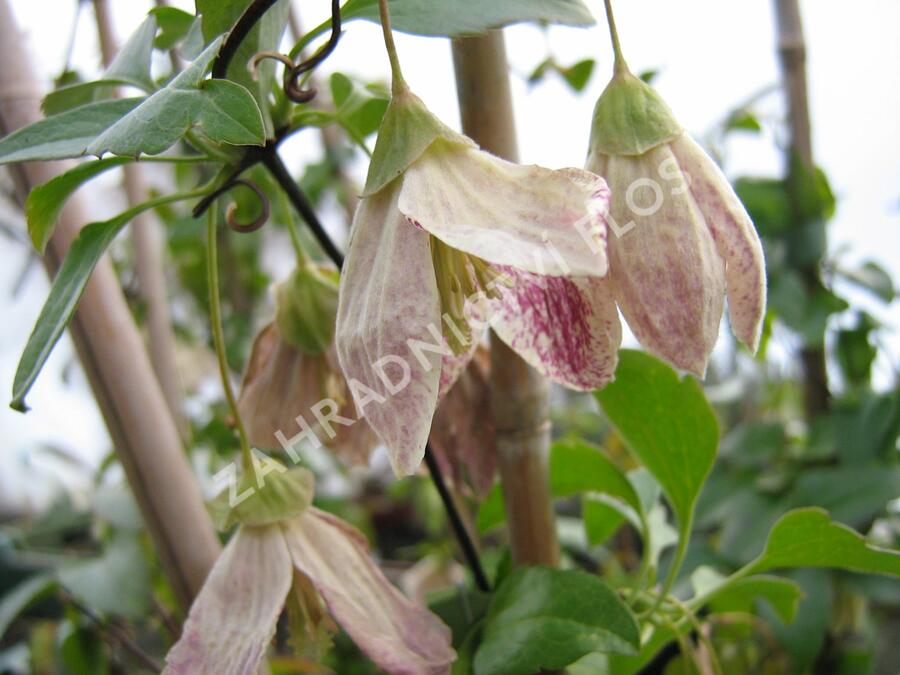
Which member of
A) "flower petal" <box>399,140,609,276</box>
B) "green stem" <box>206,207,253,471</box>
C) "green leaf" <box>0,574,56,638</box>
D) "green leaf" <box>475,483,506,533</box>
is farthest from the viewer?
"green leaf" <box>0,574,56,638</box>

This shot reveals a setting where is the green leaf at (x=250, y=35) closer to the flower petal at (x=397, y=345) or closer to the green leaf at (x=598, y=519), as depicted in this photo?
the flower petal at (x=397, y=345)

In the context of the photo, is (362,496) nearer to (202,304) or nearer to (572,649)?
(202,304)

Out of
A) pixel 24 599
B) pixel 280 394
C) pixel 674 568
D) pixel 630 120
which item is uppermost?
pixel 630 120

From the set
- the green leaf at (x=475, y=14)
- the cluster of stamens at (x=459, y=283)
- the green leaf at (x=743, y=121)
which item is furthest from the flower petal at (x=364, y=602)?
the green leaf at (x=743, y=121)

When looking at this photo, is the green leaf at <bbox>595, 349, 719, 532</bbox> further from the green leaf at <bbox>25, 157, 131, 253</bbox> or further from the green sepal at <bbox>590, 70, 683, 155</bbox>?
the green leaf at <bbox>25, 157, 131, 253</bbox>

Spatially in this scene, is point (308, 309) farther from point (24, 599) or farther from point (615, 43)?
point (24, 599)

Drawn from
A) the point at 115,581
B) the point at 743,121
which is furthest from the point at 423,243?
the point at 743,121

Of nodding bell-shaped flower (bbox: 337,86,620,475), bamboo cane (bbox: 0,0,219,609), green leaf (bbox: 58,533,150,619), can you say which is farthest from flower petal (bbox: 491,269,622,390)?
green leaf (bbox: 58,533,150,619)
